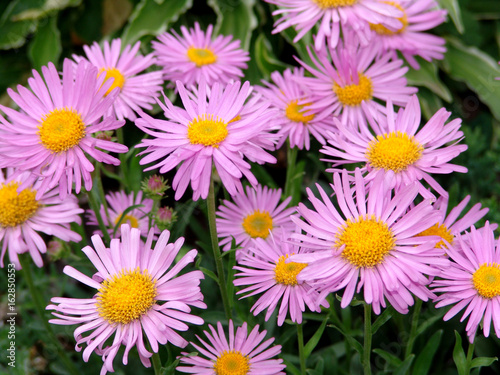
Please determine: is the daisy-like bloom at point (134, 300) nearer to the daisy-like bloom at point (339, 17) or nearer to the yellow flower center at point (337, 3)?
the daisy-like bloom at point (339, 17)

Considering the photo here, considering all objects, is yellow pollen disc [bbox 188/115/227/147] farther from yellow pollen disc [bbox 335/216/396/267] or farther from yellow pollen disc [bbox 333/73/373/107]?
yellow pollen disc [bbox 333/73/373/107]

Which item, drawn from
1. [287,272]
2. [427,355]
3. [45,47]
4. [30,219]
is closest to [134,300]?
[287,272]

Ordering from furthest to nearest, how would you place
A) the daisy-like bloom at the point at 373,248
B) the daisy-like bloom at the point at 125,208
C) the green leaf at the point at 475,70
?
the green leaf at the point at 475,70, the daisy-like bloom at the point at 125,208, the daisy-like bloom at the point at 373,248

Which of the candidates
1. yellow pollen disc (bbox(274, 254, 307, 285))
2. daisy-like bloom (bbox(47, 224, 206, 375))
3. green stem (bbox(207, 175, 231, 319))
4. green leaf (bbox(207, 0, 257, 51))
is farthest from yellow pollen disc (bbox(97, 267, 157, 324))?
green leaf (bbox(207, 0, 257, 51))

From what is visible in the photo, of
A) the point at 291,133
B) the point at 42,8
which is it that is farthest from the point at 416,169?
the point at 42,8

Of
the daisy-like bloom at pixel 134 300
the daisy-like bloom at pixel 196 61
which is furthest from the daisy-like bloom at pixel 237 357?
the daisy-like bloom at pixel 196 61

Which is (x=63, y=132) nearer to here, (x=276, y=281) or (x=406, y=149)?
(x=276, y=281)

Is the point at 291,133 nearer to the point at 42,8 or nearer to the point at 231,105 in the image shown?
the point at 231,105
